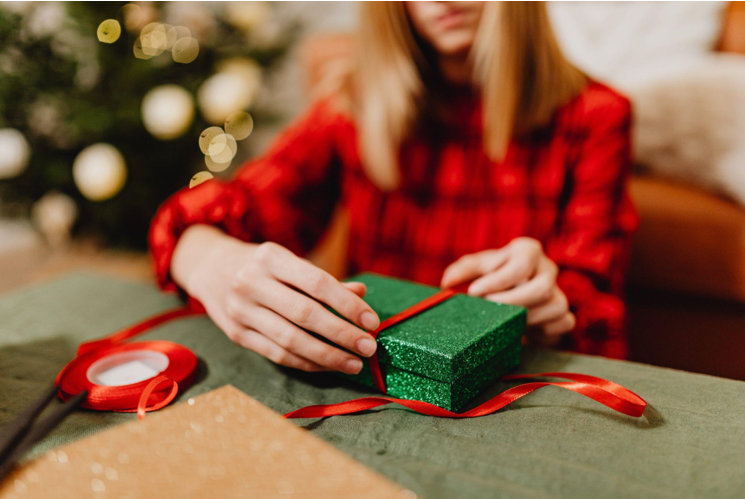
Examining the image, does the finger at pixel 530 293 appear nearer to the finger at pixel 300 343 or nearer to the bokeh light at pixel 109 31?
the finger at pixel 300 343

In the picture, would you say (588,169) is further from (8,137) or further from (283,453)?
(8,137)

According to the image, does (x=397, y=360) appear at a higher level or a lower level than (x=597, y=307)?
higher

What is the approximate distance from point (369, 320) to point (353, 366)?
0.05 m

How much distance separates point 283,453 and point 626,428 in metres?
0.26

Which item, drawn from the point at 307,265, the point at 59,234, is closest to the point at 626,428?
the point at 307,265

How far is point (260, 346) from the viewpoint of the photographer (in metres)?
0.47

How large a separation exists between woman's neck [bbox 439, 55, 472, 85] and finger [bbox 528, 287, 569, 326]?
0.43 m

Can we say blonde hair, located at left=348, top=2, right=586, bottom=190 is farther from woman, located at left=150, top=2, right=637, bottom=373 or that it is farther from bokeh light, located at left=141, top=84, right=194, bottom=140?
bokeh light, located at left=141, top=84, right=194, bottom=140

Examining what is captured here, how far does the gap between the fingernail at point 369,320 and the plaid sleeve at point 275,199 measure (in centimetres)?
34

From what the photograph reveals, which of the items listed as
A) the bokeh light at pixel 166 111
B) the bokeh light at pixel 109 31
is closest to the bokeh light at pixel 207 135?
the bokeh light at pixel 166 111

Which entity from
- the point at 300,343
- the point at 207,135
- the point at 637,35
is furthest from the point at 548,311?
the point at 207,135

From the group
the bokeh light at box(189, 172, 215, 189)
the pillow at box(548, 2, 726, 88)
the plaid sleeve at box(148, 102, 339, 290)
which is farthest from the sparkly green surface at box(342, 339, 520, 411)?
the bokeh light at box(189, 172, 215, 189)

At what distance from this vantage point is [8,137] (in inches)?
57.2

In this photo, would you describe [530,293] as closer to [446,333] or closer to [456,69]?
[446,333]
